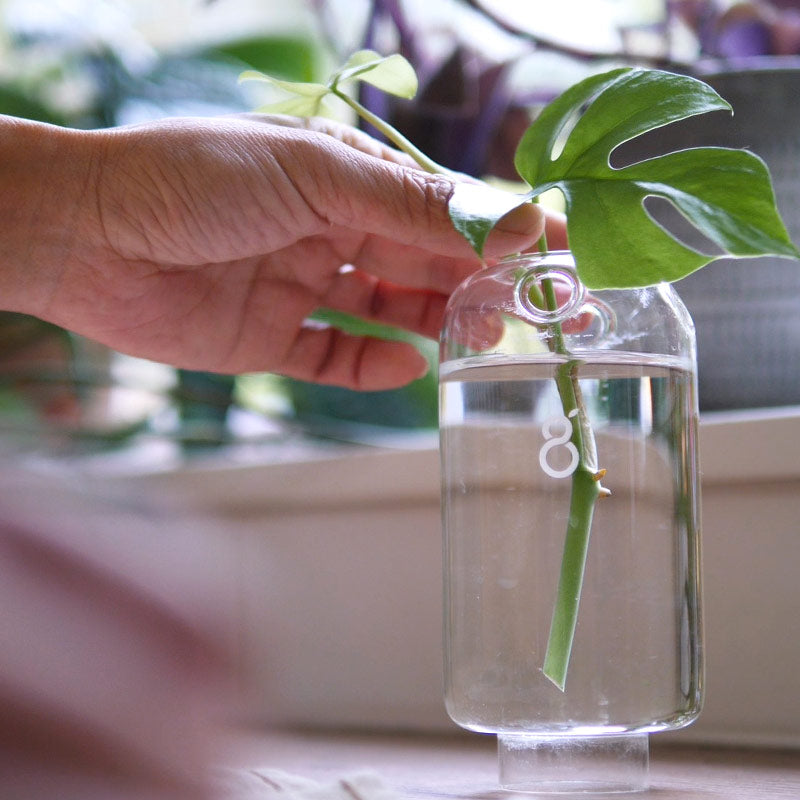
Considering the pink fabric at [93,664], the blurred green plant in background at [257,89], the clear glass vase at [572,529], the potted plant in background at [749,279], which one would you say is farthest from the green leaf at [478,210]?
the blurred green plant in background at [257,89]

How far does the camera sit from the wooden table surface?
690 mm

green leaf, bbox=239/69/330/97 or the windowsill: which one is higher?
green leaf, bbox=239/69/330/97

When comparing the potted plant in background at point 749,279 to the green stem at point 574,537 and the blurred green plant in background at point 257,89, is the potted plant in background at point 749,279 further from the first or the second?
the green stem at point 574,537

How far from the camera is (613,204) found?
58cm

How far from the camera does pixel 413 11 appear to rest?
130 centimetres

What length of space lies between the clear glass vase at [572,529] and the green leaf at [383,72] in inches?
6.1

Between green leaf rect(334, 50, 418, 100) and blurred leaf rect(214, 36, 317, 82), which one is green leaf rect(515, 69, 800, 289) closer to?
green leaf rect(334, 50, 418, 100)

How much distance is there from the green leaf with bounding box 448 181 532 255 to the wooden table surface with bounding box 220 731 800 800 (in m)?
0.32

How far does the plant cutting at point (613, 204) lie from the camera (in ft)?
1.77

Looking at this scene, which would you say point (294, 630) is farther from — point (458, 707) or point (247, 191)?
point (247, 191)

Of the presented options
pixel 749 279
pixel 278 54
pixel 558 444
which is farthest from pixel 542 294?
pixel 278 54

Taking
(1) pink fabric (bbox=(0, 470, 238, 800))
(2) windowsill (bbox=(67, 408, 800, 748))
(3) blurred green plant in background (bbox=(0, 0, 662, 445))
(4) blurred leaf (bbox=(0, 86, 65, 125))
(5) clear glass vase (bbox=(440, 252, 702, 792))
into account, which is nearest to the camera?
(1) pink fabric (bbox=(0, 470, 238, 800))

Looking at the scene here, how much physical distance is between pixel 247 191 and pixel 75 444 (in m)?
0.78

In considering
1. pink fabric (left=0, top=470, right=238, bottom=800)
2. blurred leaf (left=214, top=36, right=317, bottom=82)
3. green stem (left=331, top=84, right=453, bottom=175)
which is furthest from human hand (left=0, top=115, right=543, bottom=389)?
blurred leaf (left=214, top=36, right=317, bottom=82)
